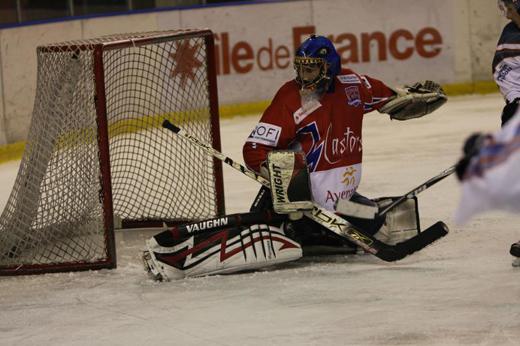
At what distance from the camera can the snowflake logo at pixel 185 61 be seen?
5.37 m

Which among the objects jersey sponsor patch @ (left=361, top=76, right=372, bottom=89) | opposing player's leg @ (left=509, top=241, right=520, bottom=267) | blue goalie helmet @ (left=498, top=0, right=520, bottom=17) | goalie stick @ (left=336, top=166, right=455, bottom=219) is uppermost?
blue goalie helmet @ (left=498, top=0, right=520, bottom=17)

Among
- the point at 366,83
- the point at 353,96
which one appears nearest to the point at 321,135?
the point at 353,96

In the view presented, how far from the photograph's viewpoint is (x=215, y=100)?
521cm

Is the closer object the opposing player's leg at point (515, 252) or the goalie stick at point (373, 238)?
the opposing player's leg at point (515, 252)

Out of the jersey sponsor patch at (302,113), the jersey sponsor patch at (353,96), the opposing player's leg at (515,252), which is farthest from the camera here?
the jersey sponsor patch at (353,96)

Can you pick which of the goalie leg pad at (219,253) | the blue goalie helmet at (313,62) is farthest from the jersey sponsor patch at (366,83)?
the goalie leg pad at (219,253)

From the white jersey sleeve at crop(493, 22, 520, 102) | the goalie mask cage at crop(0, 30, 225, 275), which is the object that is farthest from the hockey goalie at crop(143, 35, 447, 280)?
the white jersey sleeve at crop(493, 22, 520, 102)

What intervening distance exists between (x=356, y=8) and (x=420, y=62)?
2.08 feet

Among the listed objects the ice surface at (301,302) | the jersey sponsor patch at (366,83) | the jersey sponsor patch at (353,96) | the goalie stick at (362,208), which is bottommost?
the ice surface at (301,302)

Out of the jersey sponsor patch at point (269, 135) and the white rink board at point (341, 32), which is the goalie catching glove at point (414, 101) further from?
the white rink board at point (341, 32)

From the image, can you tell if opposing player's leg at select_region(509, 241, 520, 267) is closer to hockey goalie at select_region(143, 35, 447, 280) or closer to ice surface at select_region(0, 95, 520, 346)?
ice surface at select_region(0, 95, 520, 346)

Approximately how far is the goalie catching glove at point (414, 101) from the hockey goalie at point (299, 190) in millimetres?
117

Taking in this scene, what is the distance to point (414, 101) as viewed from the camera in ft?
15.6

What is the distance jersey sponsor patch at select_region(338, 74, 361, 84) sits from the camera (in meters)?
4.48
